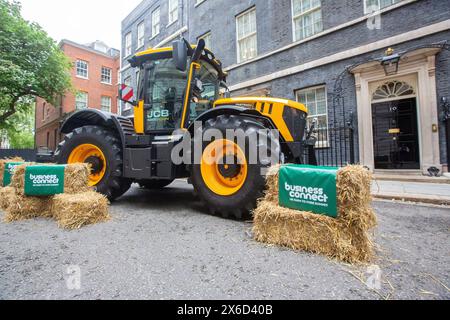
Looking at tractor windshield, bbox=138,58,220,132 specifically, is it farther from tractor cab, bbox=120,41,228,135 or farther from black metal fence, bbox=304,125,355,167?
black metal fence, bbox=304,125,355,167

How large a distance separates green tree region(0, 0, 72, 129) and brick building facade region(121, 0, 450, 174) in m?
12.4

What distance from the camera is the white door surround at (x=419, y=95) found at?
6.06m

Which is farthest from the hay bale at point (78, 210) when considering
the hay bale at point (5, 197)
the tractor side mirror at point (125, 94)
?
the tractor side mirror at point (125, 94)

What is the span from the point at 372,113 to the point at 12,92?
20.1 meters

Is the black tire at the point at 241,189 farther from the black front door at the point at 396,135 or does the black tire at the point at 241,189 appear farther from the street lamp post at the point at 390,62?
the black front door at the point at 396,135

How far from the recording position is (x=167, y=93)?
14.1 ft

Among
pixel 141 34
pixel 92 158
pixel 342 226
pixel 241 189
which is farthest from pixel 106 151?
pixel 141 34

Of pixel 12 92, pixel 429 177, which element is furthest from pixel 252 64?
pixel 12 92

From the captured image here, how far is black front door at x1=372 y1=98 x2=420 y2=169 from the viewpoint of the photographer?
6.57m

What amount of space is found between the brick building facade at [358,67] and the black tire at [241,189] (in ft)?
16.6

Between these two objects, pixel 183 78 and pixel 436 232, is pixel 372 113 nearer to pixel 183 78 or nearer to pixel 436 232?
pixel 436 232

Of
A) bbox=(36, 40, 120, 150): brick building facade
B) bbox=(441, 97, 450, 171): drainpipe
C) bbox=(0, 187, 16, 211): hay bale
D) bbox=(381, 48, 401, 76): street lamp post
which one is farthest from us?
bbox=(36, 40, 120, 150): brick building facade

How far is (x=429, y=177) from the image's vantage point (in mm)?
5785

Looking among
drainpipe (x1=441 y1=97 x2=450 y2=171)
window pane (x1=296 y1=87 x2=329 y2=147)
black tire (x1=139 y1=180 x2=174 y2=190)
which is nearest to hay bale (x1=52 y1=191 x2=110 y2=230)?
black tire (x1=139 y1=180 x2=174 y2=190)
